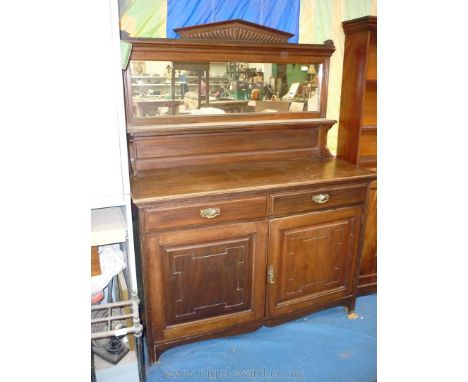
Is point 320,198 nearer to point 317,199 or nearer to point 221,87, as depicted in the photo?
point 317,199

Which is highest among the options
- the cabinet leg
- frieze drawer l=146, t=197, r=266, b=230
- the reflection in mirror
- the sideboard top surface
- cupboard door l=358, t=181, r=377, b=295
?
the reflection in mirror

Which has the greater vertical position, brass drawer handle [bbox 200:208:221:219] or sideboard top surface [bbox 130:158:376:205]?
sideboard top surface [bbox 130:158:376:205]

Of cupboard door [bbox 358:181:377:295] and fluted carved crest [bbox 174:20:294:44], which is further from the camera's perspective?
cupboard door [bbox 358:181:377:295]

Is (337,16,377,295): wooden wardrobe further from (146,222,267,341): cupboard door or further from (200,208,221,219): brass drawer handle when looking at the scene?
(200,208,221,219): brass drawer handle

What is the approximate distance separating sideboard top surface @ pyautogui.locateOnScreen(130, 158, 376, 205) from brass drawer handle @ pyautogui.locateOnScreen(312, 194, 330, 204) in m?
0.08

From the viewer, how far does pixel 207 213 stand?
5.43ft

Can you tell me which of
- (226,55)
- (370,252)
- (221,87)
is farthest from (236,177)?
Result: (370,252)

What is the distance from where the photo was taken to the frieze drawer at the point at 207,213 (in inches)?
62.7

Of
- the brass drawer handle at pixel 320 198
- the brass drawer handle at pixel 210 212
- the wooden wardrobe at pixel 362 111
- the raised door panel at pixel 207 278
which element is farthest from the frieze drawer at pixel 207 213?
the wooden wardrobe at pixel 362 111

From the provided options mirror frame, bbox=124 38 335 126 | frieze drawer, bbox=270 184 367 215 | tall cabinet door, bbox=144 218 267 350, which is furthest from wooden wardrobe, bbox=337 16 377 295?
tall cabinet door, bbox=144 218 267 350

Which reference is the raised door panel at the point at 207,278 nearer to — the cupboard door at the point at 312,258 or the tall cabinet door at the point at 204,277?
the tall cabinet door at the point at 204,277

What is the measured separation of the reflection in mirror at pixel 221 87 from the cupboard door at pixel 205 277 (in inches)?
30.4

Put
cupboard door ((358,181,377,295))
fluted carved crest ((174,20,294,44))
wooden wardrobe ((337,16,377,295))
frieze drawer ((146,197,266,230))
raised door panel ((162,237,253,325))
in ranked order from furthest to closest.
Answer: cupboard door ((358,181,377,295)) < wooden wardrobe ((337,16,377,295)) < fluted carved crest ((174,20,294,44)) < raised door panel ((162,237,253,325)) < frieze drawer ((146,197,266,230))

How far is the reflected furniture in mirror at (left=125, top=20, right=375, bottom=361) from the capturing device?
169 cm
